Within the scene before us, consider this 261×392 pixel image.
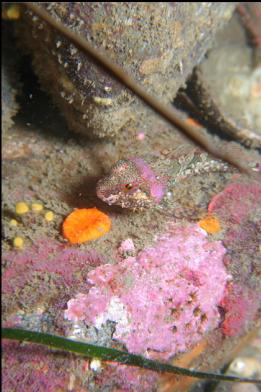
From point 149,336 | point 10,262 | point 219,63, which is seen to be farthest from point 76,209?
point 219,63

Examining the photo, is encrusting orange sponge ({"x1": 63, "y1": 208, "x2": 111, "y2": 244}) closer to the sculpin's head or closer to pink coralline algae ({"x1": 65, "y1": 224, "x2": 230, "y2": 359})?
the sculpin's head

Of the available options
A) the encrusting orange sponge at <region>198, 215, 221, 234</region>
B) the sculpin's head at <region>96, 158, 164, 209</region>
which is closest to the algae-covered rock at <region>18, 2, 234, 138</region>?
the sculpin's head at <region>96, 158, 164, 209</region>

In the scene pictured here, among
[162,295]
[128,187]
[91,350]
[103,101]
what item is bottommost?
[91,350]

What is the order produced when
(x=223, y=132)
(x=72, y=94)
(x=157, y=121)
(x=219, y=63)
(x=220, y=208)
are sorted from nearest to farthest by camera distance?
(x=72, y=94)
(x=220, y=208)
(x=157, y=121)
(x=223, y=132)
(x=219, y=63)

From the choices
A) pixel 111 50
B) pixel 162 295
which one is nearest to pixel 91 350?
pixel 162 295

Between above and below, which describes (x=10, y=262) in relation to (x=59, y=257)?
below

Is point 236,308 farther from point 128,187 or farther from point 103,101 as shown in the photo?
point 103,101

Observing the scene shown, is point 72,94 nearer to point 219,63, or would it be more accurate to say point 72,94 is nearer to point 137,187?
point 137,187
